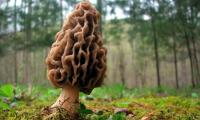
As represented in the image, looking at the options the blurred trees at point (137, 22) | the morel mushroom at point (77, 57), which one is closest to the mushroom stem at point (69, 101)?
the morel mushroom at point (77, 57)

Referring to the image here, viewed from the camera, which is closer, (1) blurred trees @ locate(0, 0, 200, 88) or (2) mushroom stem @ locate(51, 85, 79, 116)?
(2) mushroom stem @ locate(51, 85, 79, 116)

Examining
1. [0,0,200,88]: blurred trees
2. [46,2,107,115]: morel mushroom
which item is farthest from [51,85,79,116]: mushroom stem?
[0,0,200,88]: blurred trees

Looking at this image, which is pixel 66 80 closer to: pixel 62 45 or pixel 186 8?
pixel 62 45

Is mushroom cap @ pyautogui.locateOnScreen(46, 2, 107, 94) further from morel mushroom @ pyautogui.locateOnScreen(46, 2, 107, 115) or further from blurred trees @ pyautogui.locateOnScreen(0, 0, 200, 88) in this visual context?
blurred trees @ pyautogui.locateOnScreen(0, 0, 200, 88)

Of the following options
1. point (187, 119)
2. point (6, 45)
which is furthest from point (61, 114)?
point (6, 45)

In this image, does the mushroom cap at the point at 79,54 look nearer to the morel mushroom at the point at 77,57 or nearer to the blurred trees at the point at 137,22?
the morel mushroom at the point at 77,57

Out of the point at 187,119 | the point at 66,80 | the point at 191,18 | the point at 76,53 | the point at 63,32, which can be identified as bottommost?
the point at 187,119

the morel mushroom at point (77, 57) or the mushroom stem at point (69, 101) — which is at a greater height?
the morel mushroom at point (77, 57)

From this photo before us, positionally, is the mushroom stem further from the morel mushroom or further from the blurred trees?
the blurred trees

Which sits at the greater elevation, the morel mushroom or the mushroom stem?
the morel mushroom
